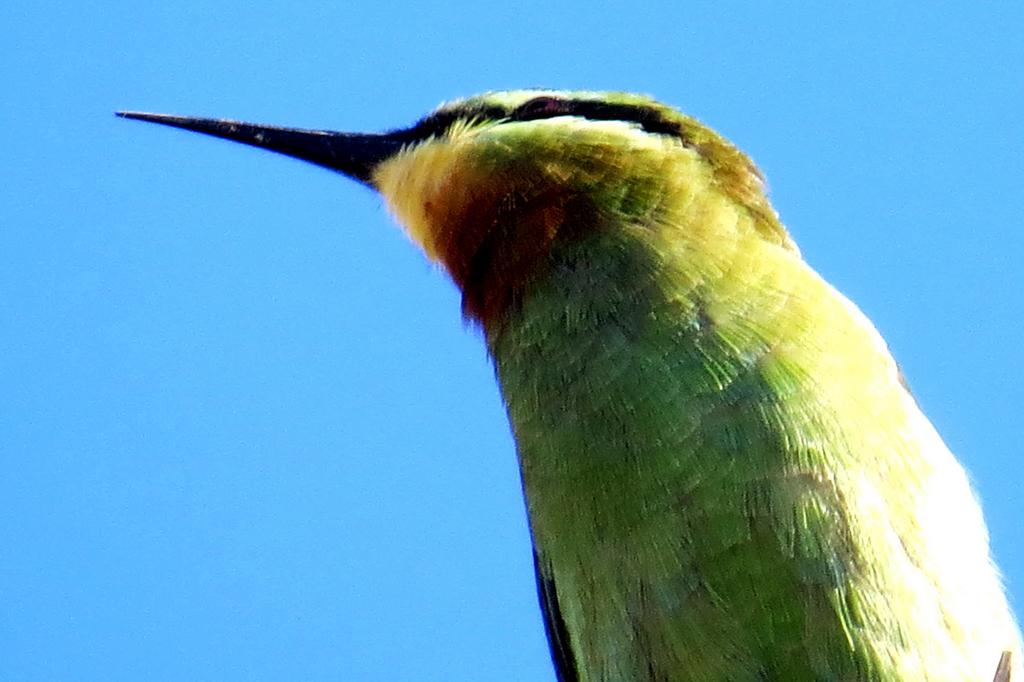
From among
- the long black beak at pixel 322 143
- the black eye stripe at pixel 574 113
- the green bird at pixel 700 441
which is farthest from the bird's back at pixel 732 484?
the long black beak at pixel 322 143

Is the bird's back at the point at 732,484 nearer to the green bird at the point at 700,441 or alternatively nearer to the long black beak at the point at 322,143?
the green bird at the point at 700,441

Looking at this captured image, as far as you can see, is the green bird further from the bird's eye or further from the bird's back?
the bird's eye

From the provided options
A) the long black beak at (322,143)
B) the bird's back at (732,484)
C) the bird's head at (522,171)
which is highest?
the long black beak at (322,143)

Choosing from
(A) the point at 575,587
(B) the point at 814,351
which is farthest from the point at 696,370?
(A) the point at 575,587

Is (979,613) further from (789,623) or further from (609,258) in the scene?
(609,258)

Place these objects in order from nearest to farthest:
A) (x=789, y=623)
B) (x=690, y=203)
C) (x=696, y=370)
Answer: (x=789, y=623), (x=696, y=370), (x=690, y=203)

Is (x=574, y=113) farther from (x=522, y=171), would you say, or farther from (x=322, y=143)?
(x=322, y=143)

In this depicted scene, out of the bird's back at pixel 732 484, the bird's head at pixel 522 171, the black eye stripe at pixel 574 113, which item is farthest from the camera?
the black eye stripe at pixel 574 113
